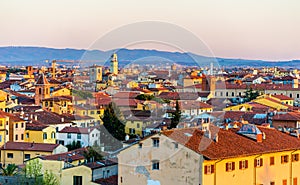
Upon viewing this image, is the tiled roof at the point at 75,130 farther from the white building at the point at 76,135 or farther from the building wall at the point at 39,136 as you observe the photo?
the building wall at the point at 39,136

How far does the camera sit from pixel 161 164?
16.2 meters

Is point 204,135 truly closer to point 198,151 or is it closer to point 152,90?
point 198,151

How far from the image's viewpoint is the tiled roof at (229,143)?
1609cm

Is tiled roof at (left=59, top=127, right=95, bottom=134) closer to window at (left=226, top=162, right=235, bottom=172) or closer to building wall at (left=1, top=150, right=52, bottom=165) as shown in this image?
building wall at (left=1, top=150, right=52, bottom=165)

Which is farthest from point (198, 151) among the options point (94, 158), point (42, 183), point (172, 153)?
point (94, 158)

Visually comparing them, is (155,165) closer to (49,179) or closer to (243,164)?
(243,164)

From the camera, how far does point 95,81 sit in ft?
160

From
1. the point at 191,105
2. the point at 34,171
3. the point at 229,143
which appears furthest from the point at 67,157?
the point at 191,105

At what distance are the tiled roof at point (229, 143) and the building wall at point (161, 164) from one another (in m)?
0.23

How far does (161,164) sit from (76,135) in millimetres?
12430

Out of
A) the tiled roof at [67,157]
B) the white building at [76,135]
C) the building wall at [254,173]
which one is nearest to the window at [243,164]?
the building wall at [254,173]

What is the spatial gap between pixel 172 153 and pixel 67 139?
42.4ft

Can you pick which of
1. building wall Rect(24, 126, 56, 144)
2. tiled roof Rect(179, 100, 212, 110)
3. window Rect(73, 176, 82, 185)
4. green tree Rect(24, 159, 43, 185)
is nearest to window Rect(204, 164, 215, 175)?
window Rect(73, 176, 82, 185)

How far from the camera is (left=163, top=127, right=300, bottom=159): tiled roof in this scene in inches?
634
